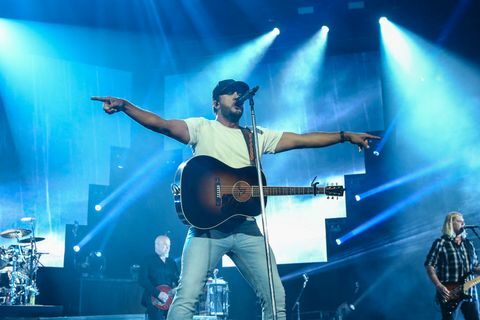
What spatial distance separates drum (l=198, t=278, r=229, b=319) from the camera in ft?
33.9

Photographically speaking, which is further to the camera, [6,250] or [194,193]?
[6,250]

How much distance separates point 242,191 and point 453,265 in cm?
485

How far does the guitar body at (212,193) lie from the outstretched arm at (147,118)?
217 mm

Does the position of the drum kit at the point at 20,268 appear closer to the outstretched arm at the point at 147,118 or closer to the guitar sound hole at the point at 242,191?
the outstretched arm at the point at 147,118

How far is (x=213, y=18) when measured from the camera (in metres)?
11.3

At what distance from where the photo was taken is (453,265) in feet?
24.3

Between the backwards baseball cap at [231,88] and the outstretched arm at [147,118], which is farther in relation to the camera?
the backwards baseball cap at [231,88]

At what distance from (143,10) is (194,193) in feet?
26.9

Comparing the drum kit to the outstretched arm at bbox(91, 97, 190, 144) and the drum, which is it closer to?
the drum

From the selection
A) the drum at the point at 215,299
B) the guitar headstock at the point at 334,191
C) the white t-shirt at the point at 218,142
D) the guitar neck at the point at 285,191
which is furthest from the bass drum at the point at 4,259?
the guitar headstock at the point at 334,191

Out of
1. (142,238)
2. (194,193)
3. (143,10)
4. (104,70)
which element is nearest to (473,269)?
(194,193)

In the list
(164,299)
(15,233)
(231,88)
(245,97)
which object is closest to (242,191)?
(245,97)

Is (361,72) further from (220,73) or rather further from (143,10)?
(143,10)

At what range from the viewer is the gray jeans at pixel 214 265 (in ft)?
11.4
